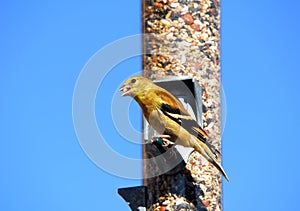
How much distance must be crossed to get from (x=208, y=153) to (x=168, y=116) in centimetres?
41

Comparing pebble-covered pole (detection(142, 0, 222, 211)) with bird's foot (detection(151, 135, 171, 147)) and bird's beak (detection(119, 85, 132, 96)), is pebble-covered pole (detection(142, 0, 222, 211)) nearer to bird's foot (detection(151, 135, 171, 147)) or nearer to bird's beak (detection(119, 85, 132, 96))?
bird's foot (detection(151, 135, 171, 147))

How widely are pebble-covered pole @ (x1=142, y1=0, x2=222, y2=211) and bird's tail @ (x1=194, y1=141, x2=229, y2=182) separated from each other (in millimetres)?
283

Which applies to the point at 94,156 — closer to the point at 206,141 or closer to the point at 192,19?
the point at 206,141

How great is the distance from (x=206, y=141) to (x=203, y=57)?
83cm

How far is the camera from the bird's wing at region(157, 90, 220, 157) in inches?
317

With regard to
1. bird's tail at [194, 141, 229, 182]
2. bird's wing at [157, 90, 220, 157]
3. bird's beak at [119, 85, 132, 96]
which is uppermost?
bird's beak at [119, 85, 132, 96]

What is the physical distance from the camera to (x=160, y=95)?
8.19m

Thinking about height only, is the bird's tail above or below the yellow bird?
below

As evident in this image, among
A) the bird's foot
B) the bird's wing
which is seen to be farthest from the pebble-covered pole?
the bird's wing

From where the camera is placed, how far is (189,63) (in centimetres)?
850

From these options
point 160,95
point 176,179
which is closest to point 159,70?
point 160,95

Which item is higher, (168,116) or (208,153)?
(168,116)

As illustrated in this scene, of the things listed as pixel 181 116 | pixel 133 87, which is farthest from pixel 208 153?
pixel 133 87

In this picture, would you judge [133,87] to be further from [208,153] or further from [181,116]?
[208,153]
